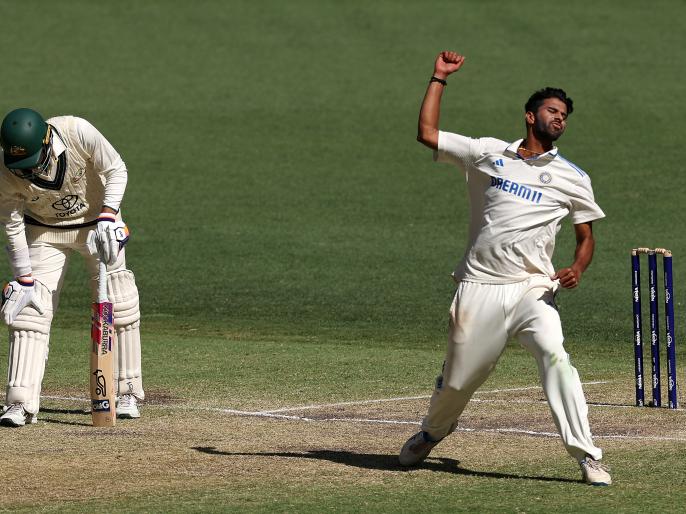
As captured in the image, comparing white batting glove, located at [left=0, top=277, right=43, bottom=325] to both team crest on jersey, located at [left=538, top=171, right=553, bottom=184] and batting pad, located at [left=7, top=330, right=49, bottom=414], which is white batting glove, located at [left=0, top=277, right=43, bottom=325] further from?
team crest on jersey, located at [left=538, top=171, right=553, bottom=184]

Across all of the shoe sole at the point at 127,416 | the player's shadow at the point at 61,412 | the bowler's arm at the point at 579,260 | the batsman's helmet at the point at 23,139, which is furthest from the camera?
the shoe sole at the point at 127,416

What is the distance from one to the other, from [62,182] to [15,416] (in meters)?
1.54

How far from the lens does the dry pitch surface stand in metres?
7.89

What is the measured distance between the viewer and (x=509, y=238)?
25.9ft

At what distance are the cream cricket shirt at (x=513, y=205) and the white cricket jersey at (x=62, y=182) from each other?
8.77 ft

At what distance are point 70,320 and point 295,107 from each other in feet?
45.4

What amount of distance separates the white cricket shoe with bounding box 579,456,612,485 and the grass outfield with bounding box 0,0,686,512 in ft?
0.27

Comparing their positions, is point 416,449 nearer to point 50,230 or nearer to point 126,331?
point 126,331

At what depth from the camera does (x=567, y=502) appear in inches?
287

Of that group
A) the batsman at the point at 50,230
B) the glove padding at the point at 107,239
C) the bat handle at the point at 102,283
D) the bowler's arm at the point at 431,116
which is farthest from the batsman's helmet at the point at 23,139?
the bowler's arm at the point at 431,116

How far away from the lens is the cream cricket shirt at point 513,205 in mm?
7898

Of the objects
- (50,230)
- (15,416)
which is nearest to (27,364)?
(15,416)

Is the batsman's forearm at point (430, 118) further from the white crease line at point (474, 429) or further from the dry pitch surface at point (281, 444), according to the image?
the white crease line at point (474, 429)

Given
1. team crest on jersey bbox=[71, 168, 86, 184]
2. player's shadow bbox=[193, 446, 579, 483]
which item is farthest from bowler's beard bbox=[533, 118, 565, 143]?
team crest on jersey bbox=[71, 168, 86, 184]
